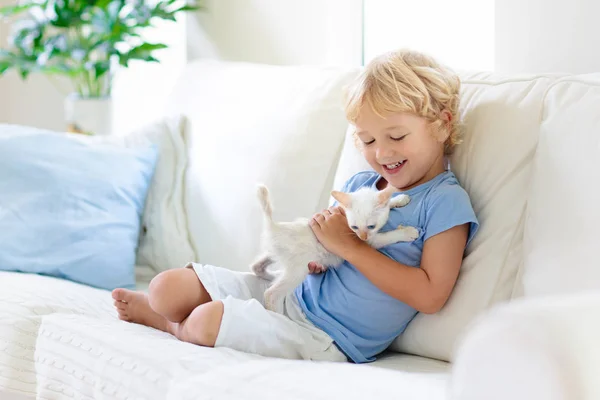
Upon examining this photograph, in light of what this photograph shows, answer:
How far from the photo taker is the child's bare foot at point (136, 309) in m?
1.85

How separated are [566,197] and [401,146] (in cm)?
34

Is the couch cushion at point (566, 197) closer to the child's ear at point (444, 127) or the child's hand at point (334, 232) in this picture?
the child's ear at point (444, 127)

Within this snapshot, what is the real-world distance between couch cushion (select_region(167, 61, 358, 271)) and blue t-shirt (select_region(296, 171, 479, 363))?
17.4 inches

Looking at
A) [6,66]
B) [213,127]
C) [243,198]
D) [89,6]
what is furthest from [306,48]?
[6,66]

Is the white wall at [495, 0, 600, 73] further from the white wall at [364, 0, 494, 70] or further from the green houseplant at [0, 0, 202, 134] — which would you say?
the green houseplant at [0, 0, 202, 134]

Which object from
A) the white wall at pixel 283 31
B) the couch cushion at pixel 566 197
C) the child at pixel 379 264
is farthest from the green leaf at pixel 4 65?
the couch cushion at pixel 566 197

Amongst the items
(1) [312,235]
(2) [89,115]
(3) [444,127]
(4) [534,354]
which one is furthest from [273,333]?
(2) [89,115]

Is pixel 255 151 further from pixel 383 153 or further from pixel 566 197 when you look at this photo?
pixel 566 197

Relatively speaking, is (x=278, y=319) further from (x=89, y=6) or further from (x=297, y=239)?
(x=89, y=6)

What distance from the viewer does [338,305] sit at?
171 centimetres

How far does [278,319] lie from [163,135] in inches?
42.5

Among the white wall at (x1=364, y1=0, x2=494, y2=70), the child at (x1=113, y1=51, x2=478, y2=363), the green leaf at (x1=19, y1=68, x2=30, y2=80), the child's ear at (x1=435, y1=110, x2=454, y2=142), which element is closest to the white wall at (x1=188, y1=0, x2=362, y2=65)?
the white wall at (x1=364, y1=0, x2=494, y2=70)

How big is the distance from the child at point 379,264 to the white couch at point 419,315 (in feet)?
0.21

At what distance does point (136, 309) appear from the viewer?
187 centimetres
